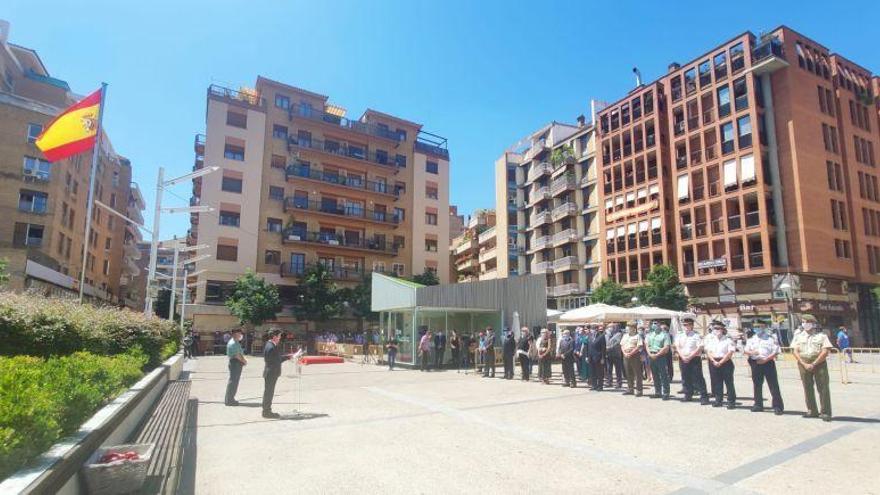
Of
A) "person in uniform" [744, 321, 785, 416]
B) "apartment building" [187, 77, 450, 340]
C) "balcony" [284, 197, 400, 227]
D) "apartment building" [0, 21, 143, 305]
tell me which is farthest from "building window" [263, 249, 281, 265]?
"person in uniform" [744, 321, 785, 416]

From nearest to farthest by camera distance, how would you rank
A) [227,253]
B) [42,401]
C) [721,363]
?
[42,401]
[721,363]
[227,253]

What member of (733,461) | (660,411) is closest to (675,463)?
(733,461)

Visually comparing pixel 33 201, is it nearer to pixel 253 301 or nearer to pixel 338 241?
pixel 253 301

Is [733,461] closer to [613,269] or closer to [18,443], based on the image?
[18,443]

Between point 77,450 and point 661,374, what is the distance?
11.6 meters

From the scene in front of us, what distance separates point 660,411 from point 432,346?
42.5 feet

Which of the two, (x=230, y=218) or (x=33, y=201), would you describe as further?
(x=230, y=218)

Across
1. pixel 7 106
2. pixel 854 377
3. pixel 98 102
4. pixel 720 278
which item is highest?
pixel 7 106

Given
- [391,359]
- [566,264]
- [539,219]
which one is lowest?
[391,359]

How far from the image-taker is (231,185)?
145 feet

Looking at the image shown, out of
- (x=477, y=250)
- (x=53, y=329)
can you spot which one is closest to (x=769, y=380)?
(x=53, y=329)

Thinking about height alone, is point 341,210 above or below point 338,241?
above

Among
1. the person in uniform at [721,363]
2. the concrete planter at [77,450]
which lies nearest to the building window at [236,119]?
the concrete planter at [77,450]

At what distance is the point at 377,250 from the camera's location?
49.2 metres
